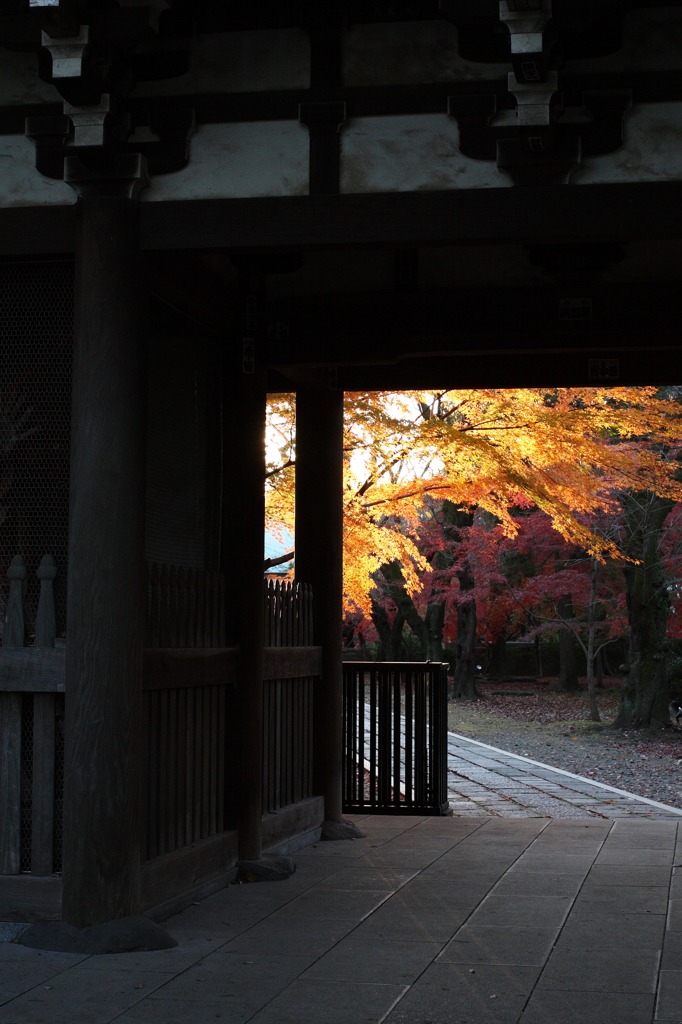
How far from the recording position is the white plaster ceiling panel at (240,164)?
5.04 meters

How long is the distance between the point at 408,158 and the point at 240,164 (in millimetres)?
786

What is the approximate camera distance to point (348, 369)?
324 inches

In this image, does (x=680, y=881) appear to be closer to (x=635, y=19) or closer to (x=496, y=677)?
(x=635, y=19)

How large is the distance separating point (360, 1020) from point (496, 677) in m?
30.1

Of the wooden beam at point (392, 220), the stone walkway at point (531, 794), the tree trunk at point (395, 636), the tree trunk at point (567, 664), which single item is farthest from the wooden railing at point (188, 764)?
the tree trunk at point (395, 636)

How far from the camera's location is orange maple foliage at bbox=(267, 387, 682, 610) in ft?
35.8

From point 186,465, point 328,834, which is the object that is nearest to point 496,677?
point 328,834

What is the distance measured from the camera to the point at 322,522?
323 inches

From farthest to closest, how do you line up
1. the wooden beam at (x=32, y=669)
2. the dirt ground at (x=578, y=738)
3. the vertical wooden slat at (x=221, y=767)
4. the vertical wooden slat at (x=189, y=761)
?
the dirt ground at (x=578, y=738)
the vertical wooden slat at (x=221, y=767)
the vertical wooden slat at (x=189, y=761)
the wooden beam at (x=32, y=669)

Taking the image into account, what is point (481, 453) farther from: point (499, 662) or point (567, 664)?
point (499, 662)

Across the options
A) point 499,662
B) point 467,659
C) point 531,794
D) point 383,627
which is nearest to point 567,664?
point 467,659

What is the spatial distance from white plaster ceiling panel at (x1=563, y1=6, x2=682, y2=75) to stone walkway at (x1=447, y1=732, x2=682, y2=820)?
6.60 meters

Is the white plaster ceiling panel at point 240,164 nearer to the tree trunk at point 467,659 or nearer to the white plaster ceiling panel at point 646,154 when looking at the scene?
the white plaster ceiling panel at point 646,154

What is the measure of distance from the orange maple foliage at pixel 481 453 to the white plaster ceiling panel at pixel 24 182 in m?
5.91
